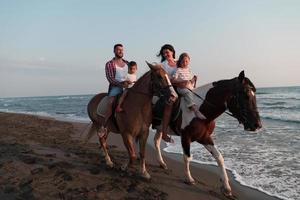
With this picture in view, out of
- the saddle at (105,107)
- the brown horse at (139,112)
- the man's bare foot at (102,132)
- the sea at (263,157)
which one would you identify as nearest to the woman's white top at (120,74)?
the saddle at (105,107)

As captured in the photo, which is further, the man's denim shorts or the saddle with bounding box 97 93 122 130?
the man's denim shorts

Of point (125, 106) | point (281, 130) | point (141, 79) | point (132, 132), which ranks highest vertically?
point (141, 79)

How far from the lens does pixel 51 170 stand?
686cm

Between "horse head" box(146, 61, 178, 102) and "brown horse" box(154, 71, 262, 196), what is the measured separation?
64 cm

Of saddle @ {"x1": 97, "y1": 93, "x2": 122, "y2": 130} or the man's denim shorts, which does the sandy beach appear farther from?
the man's denim shorts

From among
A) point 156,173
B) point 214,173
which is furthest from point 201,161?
point 156,173

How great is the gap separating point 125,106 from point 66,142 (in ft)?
17.7

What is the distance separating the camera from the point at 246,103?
5.53 metres

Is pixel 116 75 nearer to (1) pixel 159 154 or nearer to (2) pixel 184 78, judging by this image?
(2) pixel 184 78

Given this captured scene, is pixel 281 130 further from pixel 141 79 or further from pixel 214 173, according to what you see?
pixel 141 79

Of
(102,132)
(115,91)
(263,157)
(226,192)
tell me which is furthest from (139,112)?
(263,157)

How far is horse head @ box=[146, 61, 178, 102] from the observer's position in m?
5.90

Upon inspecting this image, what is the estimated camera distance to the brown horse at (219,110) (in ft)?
18.1

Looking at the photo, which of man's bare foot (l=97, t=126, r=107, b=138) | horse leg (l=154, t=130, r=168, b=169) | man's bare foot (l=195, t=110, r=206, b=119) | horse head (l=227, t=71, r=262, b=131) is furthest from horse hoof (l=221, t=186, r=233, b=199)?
man's bare foot (l=97, t=126, r=107, b=138)
